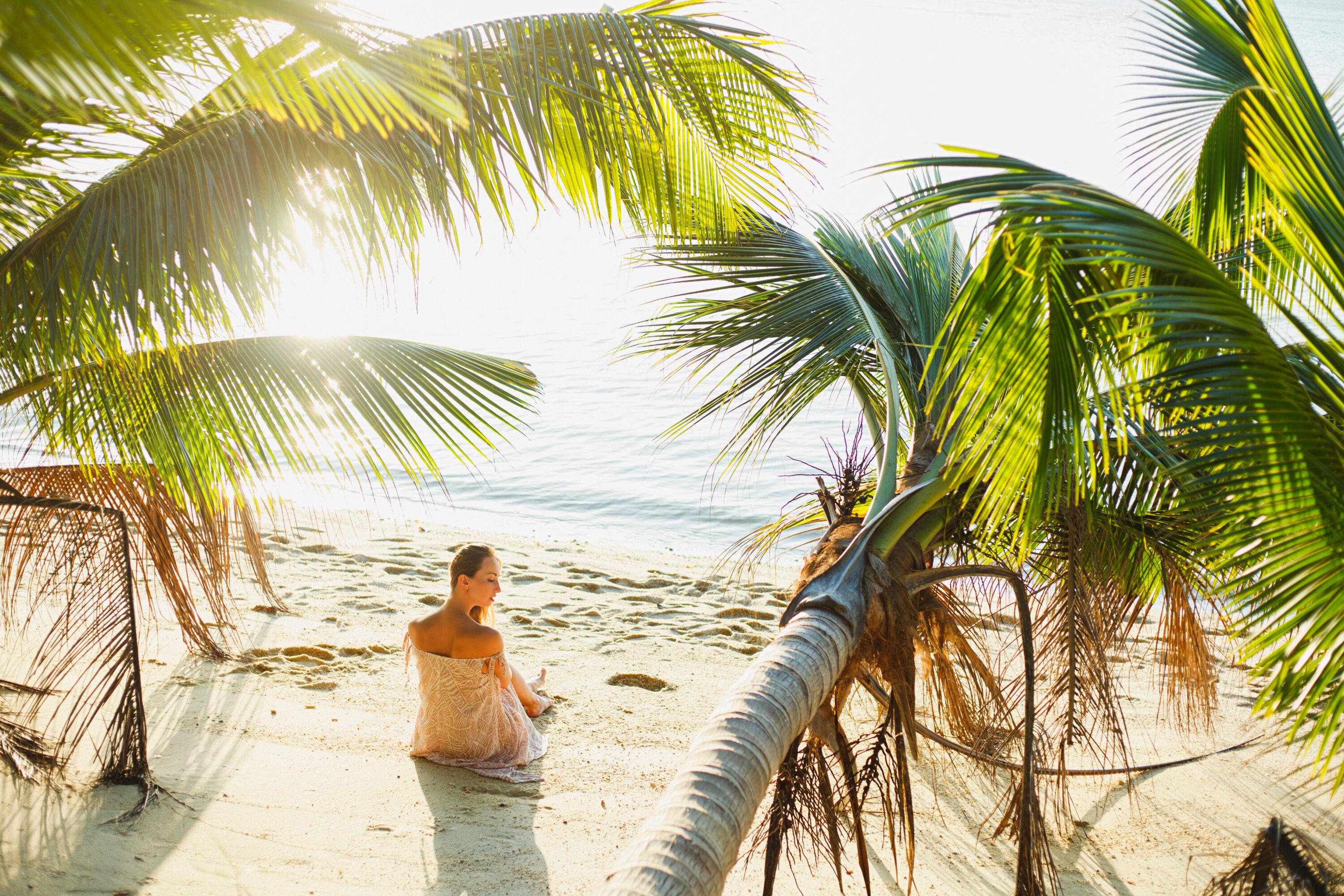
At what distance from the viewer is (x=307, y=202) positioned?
2.65 metres

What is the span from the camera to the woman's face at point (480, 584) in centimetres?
418

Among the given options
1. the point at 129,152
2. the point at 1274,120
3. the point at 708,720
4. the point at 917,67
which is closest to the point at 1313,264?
the point at 1274,120

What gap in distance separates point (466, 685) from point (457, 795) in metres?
0.50

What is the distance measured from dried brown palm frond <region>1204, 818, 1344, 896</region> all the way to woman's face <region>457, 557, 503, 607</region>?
10.3 ft

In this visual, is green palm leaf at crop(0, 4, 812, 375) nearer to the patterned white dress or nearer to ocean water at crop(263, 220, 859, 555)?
ocean water at crop(263, 220, 859, 555)

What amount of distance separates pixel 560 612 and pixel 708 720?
473 cm

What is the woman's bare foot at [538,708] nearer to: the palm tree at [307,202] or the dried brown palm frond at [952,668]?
the palm tree at [307,202]

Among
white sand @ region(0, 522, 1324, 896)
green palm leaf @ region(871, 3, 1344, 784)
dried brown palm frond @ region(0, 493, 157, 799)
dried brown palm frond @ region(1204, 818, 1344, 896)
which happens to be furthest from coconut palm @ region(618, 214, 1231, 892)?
dried brown palm frond @ region(0, 493, 157, 799)

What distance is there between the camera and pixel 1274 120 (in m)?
2.15

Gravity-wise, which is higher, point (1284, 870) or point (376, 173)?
point (376, 173)

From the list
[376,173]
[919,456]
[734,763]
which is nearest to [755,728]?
[734,763]

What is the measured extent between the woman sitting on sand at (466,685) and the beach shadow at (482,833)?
0.08m

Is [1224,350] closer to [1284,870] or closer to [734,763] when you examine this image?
[1284,870]

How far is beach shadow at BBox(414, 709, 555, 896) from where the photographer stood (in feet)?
10.6
